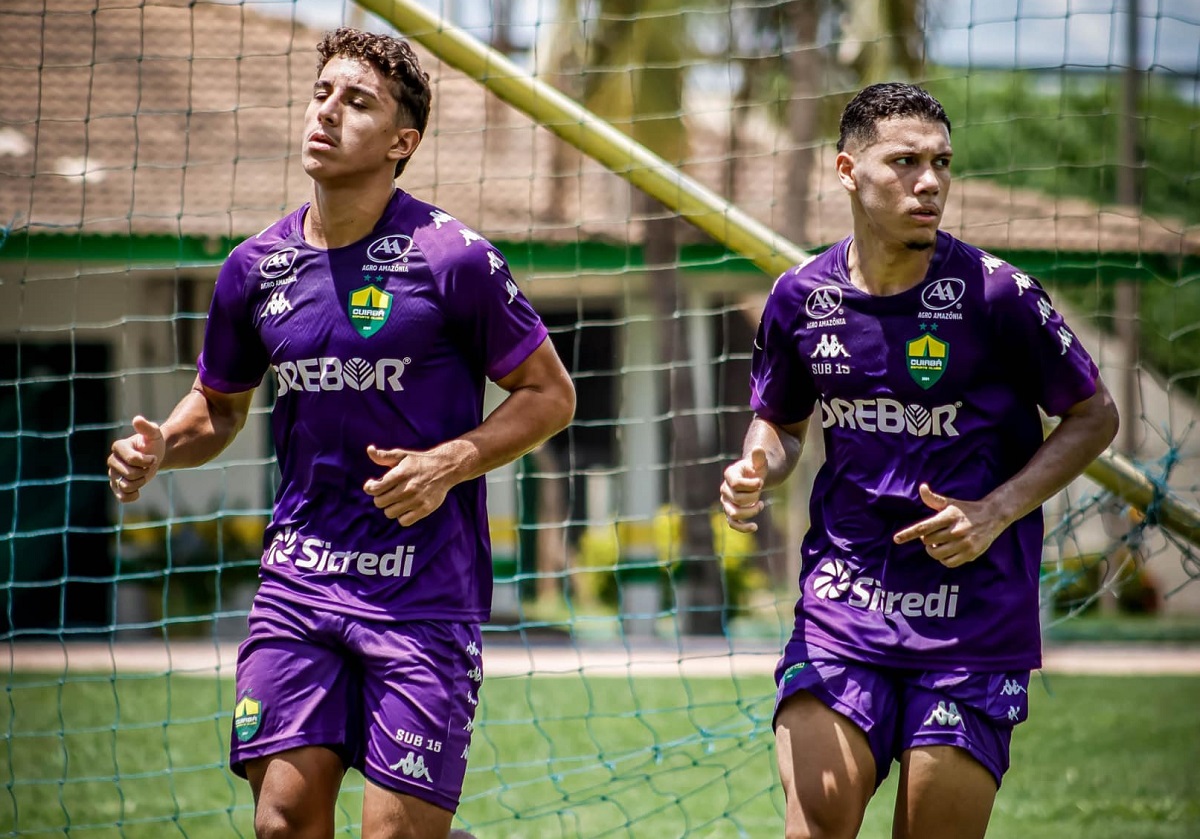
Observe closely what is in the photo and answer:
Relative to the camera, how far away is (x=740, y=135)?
20141 mm

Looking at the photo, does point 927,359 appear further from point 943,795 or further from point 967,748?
point 943,795

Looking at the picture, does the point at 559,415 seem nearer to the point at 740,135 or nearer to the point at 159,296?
the point at 159,296

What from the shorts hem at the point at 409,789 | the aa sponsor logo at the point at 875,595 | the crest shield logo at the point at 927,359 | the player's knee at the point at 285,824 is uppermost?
the crest shield logo at the point at 927,359

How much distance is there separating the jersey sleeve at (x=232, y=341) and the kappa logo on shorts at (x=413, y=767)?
47.8 inches

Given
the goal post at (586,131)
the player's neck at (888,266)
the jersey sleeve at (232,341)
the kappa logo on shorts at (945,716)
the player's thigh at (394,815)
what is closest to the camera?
the player's thigh at (394,815)

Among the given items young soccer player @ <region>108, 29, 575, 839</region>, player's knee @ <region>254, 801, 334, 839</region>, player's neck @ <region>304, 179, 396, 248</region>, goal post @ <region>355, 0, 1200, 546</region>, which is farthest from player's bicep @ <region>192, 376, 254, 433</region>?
goal post @ <region>355, 0, 1200, 546</region>

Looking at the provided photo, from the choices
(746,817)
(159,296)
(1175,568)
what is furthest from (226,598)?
(1175,568)

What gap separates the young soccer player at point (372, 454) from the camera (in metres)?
3.35

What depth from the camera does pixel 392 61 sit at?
3.67 m

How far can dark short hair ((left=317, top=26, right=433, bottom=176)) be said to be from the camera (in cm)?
Answer: 366

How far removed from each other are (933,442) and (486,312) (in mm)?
1205

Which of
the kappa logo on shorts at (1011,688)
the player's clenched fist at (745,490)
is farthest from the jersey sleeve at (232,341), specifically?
the kappa logo on shorts at (1011,688)

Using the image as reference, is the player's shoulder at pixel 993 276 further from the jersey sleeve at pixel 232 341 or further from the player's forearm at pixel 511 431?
the jersey sleeve at pixel 232 341

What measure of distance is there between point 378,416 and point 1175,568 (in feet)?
63.3
